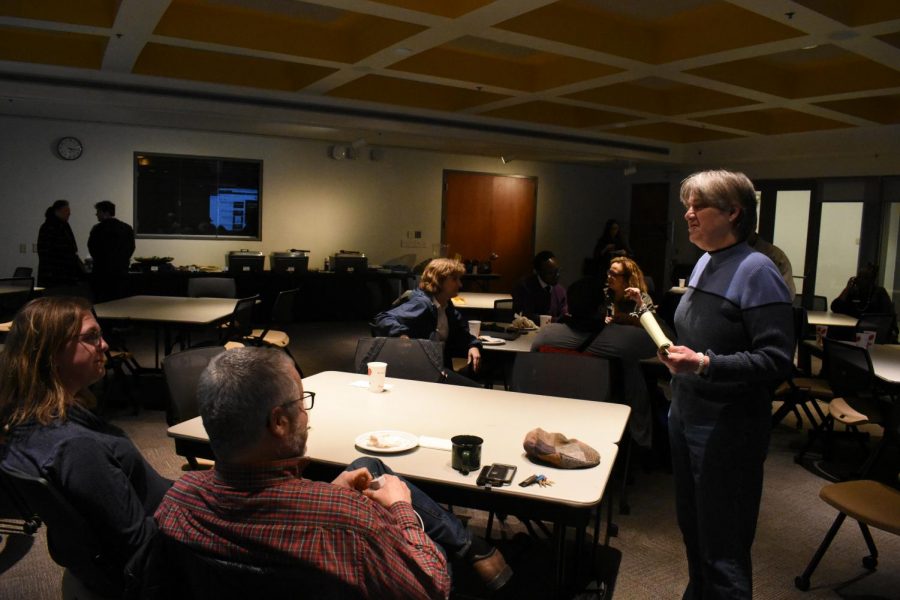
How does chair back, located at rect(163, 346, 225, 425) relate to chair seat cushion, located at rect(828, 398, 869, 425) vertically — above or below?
above

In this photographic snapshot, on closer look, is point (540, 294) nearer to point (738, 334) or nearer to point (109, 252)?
point (738, 334)

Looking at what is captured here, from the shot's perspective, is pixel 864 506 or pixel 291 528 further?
pixel 864 506

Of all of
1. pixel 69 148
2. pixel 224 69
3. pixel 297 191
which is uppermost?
pixel 224 69

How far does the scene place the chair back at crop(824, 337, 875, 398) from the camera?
13.0ft

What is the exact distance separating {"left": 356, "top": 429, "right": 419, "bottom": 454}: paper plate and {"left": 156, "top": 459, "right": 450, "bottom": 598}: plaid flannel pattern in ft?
2.62

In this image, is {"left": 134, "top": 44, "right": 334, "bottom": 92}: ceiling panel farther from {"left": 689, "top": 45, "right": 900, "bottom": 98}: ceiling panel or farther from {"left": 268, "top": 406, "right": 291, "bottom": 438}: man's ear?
{"left": 268, "top": 406, "right": 291, "bottom": 438}: man's ear

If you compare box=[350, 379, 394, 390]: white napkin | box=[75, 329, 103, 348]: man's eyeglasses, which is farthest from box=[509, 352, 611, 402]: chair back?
box=[75, 329, 103, 348]: man's eyeglasses

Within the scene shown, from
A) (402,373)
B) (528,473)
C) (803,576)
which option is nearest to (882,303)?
(803,576)

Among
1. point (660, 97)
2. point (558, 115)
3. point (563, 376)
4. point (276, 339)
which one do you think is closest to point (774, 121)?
point (660, 97)

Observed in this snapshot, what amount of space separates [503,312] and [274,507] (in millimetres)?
4674

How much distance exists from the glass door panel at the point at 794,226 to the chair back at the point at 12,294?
10.1 metres

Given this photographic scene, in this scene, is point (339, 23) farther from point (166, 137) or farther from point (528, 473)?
point (528, 473)

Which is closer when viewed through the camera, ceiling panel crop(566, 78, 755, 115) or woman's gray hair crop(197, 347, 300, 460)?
woman's gray hair crop(197, 347, 300, 460)

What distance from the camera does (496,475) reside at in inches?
79.7
